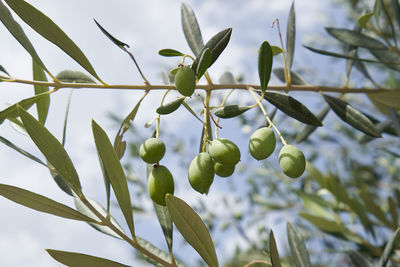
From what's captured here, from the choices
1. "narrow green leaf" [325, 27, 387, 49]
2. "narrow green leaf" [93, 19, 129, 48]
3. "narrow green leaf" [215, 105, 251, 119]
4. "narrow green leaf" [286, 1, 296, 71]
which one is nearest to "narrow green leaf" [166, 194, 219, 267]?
"narrow green leaf" [215, 105, 251, 119]

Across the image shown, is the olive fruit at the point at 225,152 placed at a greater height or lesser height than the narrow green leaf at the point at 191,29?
lesser

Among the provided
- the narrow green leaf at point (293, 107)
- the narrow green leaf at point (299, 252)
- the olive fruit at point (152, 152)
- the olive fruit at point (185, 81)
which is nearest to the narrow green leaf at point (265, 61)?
the narrow green leaf at point (293, 107)

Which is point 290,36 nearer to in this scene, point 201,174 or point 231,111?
point 231,111

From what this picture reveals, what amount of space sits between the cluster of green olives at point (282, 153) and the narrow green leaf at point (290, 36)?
0.51m

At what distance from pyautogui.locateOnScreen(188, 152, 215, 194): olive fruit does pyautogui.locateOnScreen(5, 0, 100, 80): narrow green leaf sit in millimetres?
381

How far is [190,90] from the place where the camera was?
93 cm

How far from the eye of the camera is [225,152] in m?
0.91

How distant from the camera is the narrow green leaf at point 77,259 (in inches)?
35.5

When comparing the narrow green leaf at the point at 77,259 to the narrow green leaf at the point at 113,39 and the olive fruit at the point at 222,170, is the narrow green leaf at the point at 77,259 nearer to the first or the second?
the olive fruit at the point at 222,170

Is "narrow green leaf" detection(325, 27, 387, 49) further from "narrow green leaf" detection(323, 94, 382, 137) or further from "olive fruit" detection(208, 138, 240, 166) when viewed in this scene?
"olive fruit" detection(208, 138, 240, 166)

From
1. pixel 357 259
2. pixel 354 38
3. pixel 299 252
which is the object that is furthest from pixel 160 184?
pixel 354 38

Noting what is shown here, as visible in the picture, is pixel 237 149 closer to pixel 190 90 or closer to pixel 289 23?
pixel 190 90

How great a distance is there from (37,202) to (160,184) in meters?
0.28

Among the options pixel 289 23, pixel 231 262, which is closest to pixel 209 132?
pixel 289 23
